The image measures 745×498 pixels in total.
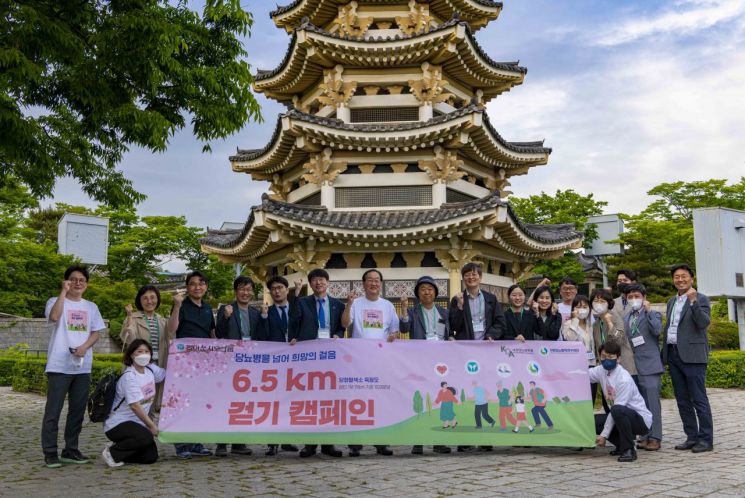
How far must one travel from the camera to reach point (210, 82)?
7.98 meters

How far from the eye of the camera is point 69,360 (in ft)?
23.0

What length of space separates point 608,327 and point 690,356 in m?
1.00

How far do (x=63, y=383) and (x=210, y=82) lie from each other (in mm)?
4046

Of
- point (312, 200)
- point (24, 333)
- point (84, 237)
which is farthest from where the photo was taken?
point (84, 237)

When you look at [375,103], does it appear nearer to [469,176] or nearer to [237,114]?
[469,176]

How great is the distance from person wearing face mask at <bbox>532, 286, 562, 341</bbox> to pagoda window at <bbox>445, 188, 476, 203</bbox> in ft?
30.9

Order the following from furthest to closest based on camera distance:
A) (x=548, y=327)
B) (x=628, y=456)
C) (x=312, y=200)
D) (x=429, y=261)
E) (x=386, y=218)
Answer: (x=312, y=200), (x=429, y=261), (x=386, y=218), (x=548, y=327), (x=628, y=456)

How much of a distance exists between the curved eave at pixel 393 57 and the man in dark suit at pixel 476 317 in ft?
35.9

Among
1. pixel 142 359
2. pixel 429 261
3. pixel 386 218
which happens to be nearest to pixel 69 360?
pixel 142 359

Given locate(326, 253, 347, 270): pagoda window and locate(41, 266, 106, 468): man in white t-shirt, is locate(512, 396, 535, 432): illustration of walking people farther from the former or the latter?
locate(326, 253, 347, 270): pagoda window

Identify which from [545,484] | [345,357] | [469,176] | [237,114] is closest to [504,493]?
[545,484]

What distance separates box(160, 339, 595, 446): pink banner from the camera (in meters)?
7.18

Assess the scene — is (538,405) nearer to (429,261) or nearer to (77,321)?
(77,321)

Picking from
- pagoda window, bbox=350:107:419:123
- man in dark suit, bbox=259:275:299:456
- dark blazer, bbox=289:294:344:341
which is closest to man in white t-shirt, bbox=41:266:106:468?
man in dark suit, bbox=259:275:299:456
